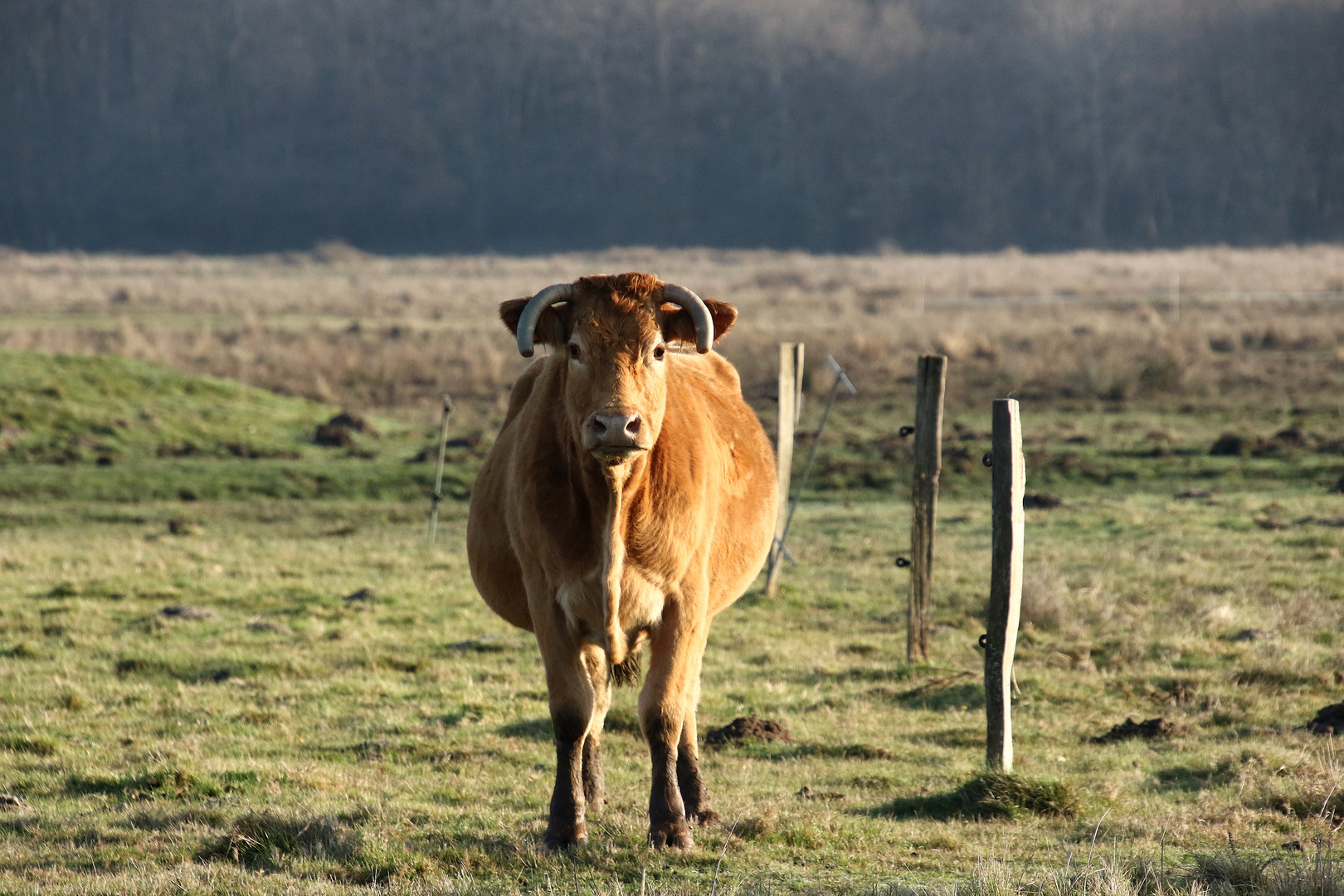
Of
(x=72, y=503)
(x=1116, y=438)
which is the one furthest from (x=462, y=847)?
(x=1116, y=438)

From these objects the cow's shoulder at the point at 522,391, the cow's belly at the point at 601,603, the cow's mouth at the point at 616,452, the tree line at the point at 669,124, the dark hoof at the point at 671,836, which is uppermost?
the tree line at the point at 669,124

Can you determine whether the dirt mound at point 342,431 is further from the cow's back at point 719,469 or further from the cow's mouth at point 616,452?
the cow's mouth at point 616,452

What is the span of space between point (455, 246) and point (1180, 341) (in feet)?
386

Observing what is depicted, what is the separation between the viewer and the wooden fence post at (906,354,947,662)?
11.1 m

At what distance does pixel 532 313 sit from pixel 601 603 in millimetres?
1378

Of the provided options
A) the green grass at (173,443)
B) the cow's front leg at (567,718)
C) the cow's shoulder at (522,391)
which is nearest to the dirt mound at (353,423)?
the green grass at (173,443)

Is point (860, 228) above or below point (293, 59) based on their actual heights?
below

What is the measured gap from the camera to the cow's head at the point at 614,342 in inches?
214

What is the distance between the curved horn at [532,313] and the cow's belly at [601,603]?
1.11 m

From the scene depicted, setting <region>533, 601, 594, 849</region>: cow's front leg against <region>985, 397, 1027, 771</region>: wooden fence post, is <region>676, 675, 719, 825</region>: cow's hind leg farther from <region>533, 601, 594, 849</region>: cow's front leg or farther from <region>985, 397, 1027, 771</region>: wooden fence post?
<region>985, 397, 1027, 771</region>: wooden fence post

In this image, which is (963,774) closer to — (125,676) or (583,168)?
(125,676)

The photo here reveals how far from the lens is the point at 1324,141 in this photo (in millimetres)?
148000

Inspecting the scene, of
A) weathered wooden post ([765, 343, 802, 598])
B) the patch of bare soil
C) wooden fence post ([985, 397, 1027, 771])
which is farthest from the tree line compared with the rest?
wooden fence post ([985, 397, 1027, 771])

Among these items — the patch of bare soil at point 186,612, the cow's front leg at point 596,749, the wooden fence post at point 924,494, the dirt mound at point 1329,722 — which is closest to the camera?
the cow's front leg at point 596,749
